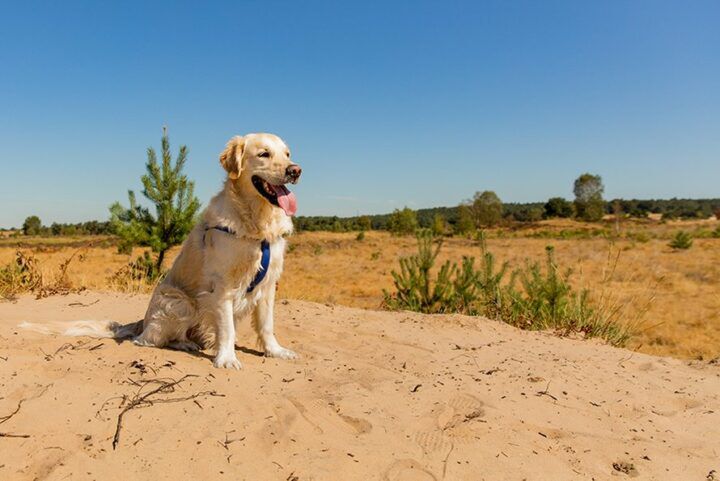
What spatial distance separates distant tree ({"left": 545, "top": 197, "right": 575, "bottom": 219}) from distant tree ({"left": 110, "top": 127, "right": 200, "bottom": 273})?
82.5 meters

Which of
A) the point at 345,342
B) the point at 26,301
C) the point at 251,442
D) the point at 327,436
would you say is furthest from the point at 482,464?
the point at 26,301

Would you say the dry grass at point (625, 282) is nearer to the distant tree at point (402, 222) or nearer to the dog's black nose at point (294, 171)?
the dog's black nose at point (294, 171)

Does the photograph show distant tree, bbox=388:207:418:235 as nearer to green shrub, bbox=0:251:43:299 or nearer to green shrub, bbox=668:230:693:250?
green shrub, bbox=668:230:693:250

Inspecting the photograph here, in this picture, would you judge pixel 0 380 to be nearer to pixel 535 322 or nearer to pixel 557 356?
pixel 557 356

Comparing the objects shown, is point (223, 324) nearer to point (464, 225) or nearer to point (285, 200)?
point (285, 200)

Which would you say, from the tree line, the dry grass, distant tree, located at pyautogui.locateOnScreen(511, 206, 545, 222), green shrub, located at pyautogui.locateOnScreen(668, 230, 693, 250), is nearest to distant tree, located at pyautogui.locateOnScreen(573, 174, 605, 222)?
the tree line

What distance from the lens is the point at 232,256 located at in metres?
4.27

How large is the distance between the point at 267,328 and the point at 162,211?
8.10 m

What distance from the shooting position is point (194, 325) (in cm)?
464

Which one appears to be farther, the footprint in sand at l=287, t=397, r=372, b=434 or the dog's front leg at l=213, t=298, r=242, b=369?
the dog's front leg at l=213, t=298, r=242, b=369

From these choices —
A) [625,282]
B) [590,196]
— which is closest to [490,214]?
[590,196]

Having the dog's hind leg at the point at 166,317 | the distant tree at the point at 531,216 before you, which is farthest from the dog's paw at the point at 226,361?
the distant tree at the point at 531,216

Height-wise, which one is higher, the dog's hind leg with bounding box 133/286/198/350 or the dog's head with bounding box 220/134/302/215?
the dog's head with bounding box 220/134/302/215

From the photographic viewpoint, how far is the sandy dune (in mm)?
2795
